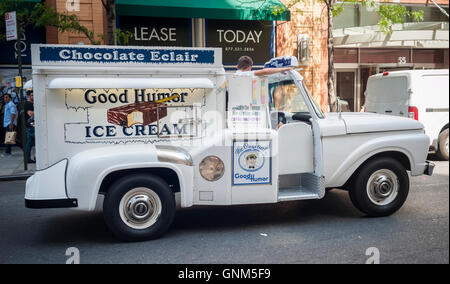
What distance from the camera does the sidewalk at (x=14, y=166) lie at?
32.4ft

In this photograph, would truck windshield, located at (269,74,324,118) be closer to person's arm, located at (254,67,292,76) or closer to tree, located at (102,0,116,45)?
person's arm, located at (254,67,292,76)

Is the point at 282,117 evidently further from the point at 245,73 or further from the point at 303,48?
the point at 303,48

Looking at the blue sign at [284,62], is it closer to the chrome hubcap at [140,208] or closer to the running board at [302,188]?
the running board at [302,188]

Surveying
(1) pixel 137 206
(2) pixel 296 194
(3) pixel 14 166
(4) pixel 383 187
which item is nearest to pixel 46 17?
(3) pixel 14 166

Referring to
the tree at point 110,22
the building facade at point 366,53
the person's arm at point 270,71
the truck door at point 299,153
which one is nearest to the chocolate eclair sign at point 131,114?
the person's arm at point 270,71

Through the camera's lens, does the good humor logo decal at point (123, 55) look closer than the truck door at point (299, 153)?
Yes

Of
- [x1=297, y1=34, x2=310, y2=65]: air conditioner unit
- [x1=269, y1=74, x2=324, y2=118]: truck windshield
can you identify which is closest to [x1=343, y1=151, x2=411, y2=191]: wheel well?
[x1=269, y1=74, x2=324, y2=118]: truck windshield

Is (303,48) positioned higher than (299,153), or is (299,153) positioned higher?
(303,48)

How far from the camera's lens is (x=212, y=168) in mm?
5141

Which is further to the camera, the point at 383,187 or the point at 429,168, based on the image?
the point at 429,168

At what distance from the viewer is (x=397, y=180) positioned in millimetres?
5816

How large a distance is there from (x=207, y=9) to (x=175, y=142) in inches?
323

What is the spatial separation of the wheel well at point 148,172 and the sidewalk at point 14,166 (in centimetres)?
565
